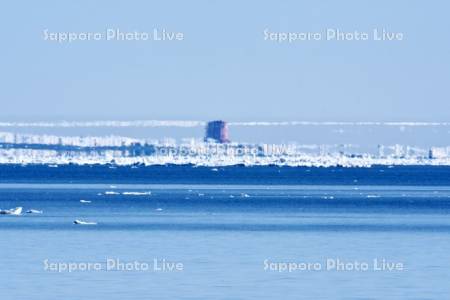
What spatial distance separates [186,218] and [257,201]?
2001 cm

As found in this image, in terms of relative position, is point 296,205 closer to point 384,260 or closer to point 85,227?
point 85,227

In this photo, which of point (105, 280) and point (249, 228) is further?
point (249, 228)

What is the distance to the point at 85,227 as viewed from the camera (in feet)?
164

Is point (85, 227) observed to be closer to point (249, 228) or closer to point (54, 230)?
point (54, 230)

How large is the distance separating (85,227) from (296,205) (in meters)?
24.2

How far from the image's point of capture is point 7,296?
29438 millimetres

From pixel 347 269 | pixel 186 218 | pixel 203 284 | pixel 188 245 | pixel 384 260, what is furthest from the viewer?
pixel 186 218

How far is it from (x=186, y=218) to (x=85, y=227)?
8.65m

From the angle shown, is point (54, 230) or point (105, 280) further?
point (54, 230)

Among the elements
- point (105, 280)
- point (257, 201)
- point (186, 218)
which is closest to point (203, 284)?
point (105, 280)

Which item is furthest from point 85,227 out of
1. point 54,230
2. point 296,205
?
point 296,205

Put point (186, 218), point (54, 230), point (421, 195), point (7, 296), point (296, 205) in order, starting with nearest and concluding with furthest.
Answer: point (7, 296) < point (54, 230) < point (186, 218) < point (296, 205) < point (421, 195)

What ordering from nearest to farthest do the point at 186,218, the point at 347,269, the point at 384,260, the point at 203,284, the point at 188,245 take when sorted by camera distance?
the point at 203,284 < the point at 347,269 < the point at 384,260 < the point at 188,245 < the point at 186,218

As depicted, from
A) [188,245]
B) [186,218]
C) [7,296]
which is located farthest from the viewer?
[186,218]
